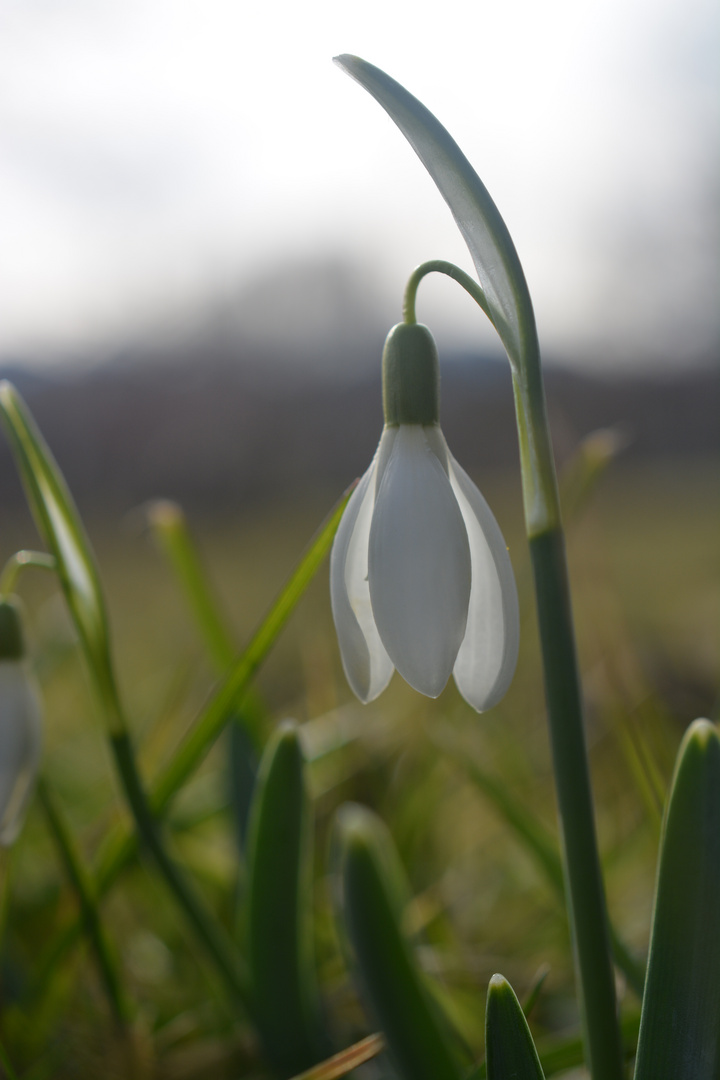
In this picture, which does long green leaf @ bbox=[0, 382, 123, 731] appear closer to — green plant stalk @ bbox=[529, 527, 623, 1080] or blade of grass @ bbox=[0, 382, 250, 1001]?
blade of grass @ bbox=[0, 382, 250, 1001]

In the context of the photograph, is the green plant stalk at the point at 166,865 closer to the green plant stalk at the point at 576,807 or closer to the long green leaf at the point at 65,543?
the long green leaf at the point at 65,543

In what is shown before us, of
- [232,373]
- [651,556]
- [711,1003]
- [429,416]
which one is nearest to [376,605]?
[429,416]

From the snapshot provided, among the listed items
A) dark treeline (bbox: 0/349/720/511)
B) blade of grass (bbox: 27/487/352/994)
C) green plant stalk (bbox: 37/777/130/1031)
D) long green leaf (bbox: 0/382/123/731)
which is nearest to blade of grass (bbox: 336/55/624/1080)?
blade of grass (bbox: 27/487/352/994)

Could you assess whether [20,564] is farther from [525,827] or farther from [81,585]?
[525,827]

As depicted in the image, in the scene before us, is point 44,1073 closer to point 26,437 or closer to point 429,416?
point 26,437

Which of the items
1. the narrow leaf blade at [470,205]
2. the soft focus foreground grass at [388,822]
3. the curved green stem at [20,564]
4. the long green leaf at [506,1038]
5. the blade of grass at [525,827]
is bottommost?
the soft focus foreground grass at [388,822]

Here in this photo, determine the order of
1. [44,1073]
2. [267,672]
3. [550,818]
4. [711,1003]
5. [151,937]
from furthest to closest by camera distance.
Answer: [267,672] < [550,818] < [151,937] < [44,1073] < [711,1003]

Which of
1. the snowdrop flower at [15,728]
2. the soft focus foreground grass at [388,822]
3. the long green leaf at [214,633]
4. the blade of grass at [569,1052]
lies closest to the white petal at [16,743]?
the snowdrop flower at [15,728]
